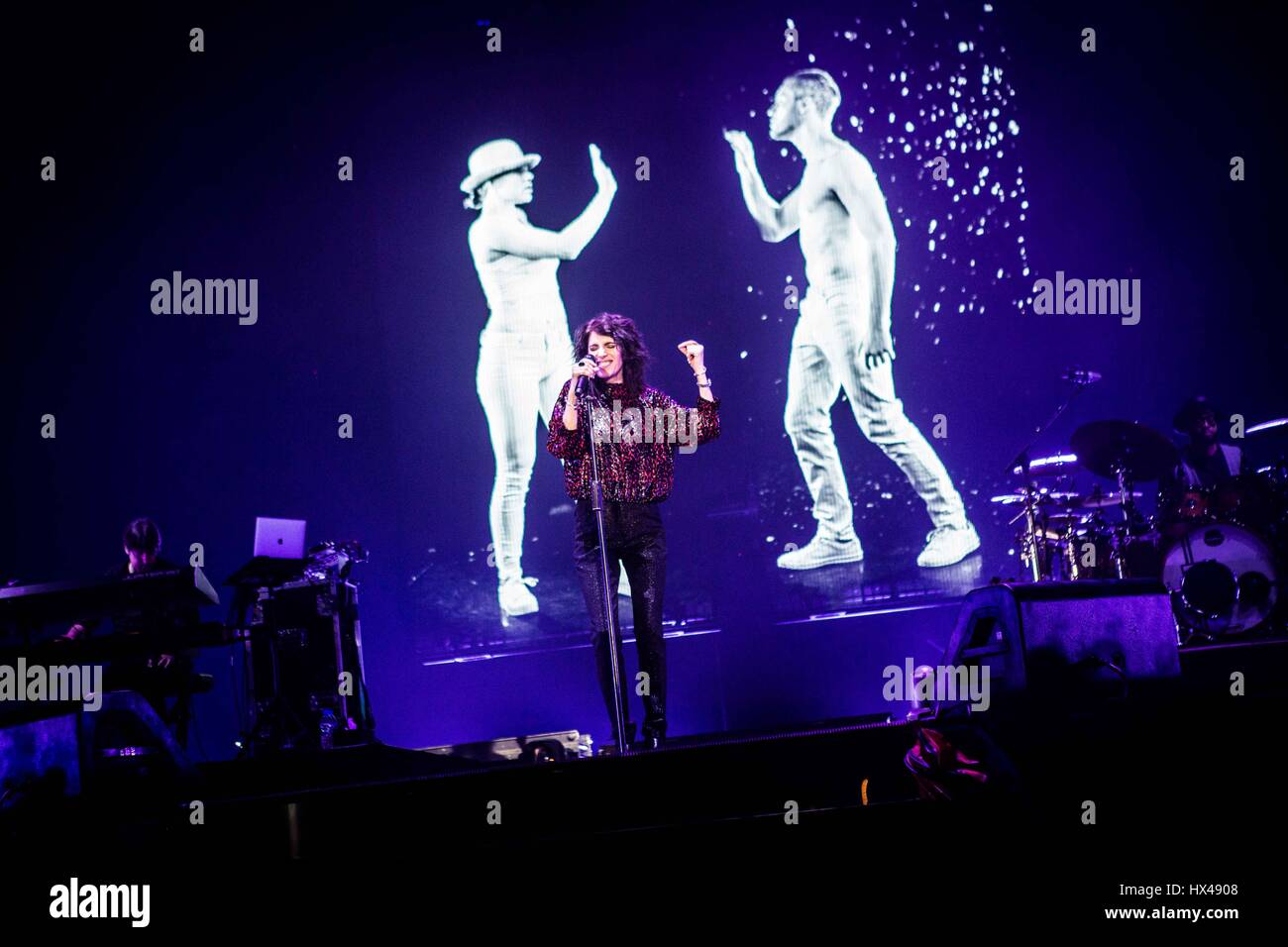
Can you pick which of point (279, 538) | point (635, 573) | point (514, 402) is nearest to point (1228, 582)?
point (635, 573)

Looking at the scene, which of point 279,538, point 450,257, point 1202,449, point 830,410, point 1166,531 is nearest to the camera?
point 279,538

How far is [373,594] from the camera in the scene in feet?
23.2

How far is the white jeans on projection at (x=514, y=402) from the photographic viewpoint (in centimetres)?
705

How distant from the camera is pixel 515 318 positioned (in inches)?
282

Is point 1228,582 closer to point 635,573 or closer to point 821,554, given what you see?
point 821,554

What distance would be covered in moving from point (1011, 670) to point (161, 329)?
21.7 feet

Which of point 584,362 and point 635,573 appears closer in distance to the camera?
point 584,362

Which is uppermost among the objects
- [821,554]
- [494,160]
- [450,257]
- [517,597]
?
[494,160]

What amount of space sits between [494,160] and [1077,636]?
5632mm

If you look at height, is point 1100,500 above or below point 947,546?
above
